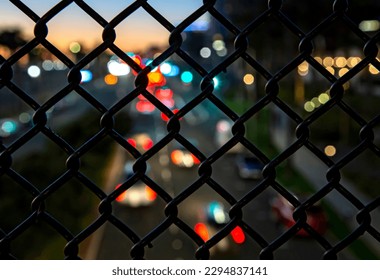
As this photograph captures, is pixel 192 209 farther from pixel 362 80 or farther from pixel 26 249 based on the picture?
pixel 362 80

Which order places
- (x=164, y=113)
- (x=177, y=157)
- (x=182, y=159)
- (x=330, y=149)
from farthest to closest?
(x=177, y=157), (x=182, y=159), (x=330, y=149), (x=164, y=113)

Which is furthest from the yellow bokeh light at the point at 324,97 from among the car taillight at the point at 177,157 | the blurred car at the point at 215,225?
the car taillight at the point at 177,157

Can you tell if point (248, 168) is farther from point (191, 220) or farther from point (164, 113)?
point (164, 113)

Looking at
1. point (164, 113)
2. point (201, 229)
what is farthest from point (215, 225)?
point (164, 113)

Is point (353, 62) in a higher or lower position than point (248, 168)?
lower

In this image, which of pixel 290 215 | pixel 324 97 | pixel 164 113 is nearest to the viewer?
pixel 164 113

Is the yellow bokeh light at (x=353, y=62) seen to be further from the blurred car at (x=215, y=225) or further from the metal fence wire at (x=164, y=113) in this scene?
the blurred car at (x=215, y=225)

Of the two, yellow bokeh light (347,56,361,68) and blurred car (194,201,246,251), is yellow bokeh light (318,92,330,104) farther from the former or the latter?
blurred car (194,201,246,251)
